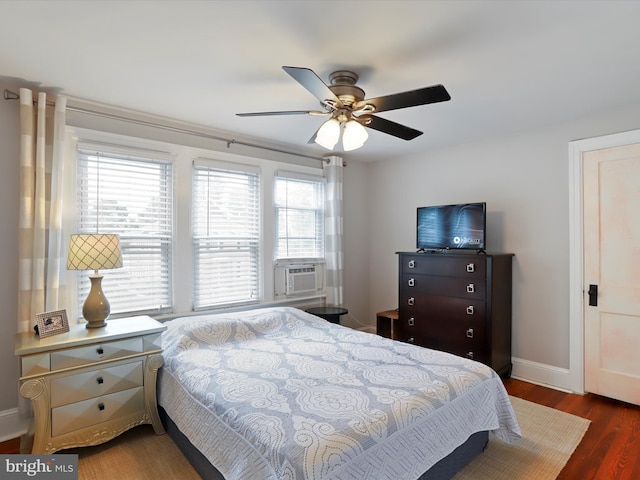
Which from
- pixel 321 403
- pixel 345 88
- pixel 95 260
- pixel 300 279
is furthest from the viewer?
pixel 300 279

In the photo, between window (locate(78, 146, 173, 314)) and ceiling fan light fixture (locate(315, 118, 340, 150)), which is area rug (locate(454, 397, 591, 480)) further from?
window (locate(78, 146, 173, 314))

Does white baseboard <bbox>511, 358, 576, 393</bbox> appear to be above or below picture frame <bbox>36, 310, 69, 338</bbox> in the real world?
below

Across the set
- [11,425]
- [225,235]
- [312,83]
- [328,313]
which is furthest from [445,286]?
[11,425]

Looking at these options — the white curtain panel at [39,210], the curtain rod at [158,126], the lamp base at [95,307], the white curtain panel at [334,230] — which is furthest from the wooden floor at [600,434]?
the white curtain panel at [39,210]

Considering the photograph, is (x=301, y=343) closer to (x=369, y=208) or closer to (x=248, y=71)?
(x=248, y=71)

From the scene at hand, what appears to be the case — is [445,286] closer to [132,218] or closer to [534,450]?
[534,450]

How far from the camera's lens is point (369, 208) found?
486 centimetres

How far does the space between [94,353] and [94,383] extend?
0.64ft

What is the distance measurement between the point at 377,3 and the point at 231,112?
5.51 feet

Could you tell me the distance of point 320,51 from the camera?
195 cm

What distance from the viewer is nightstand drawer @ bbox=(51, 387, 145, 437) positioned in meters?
2.11

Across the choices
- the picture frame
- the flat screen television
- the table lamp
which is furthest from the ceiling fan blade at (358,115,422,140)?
the picture frame

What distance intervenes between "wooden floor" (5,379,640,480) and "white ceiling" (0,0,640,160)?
8.01ft

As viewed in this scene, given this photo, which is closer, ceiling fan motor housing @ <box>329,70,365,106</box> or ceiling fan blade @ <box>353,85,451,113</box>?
ceiling fan blade @ <box>353,85,451,113</box>
